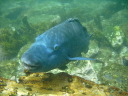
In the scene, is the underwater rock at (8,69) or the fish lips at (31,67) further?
the underwater rock at (8,69)

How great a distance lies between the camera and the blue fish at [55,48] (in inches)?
98.7

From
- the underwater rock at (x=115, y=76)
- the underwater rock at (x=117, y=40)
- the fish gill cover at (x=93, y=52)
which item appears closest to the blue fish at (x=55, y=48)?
the underwater rock at (x=115, y=76)

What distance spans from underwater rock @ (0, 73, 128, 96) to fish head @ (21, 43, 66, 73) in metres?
0.44

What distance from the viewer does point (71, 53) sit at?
349cm

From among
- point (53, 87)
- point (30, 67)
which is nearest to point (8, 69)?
point (53, 87)

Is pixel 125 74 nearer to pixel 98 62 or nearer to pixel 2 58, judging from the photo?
pixel 98 62

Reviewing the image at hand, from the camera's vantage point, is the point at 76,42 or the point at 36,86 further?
the point at 76,42

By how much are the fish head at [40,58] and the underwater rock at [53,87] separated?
44 centimetres

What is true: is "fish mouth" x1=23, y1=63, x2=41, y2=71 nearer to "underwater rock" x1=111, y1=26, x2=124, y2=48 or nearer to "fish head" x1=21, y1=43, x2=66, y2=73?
"fish head" x1=21, y1=43, x2=66, y2=73

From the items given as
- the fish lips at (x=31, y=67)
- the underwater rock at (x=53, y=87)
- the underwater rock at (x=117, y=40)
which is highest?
the fish lips at (x=31, y=67)

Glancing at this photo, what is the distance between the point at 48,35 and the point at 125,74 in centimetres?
435

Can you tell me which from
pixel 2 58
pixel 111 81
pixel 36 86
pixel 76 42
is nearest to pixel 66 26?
pixel 76 42

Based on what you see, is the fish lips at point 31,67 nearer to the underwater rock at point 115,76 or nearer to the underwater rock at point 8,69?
the underwater rock at point 115,76

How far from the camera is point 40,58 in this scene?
8.46ft
